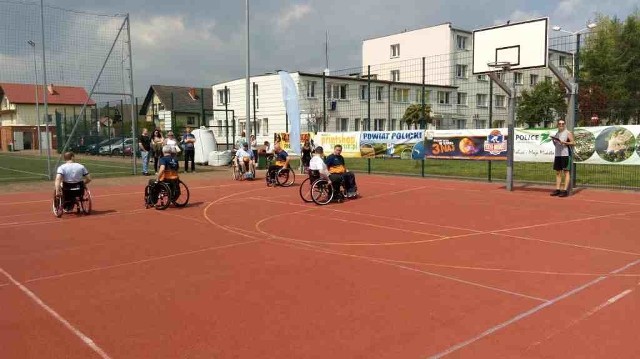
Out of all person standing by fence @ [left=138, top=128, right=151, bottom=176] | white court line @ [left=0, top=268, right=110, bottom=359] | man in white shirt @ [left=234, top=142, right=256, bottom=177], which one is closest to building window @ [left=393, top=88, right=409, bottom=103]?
man in white shirt @ [left=234, top=142, right=256, bottom=177]

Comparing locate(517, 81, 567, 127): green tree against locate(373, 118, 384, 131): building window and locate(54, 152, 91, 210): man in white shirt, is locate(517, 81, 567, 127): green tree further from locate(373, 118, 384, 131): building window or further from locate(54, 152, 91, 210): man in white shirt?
locate(54, 152, 91, 210): man in white shirt

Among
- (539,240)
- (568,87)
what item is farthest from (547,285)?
(568,87)

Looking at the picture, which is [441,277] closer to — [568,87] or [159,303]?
[159,303]

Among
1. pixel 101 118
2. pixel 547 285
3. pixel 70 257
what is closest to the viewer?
pixel 547 285

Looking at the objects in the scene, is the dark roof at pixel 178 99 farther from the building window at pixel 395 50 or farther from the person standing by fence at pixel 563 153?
the person standing by fence at pixel 563 153

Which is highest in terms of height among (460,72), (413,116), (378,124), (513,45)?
(460,72)

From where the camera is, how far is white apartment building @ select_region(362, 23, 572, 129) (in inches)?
1449

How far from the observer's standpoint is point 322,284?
580cm

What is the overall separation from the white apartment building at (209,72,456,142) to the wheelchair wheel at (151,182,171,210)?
25905mm

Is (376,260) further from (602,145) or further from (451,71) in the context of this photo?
(451,71)

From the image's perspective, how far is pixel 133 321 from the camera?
4695mm

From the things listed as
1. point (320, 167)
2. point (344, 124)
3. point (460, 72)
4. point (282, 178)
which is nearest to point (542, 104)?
point (460, 72)

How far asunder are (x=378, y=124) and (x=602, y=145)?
25.6 meters

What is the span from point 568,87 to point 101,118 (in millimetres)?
32624
